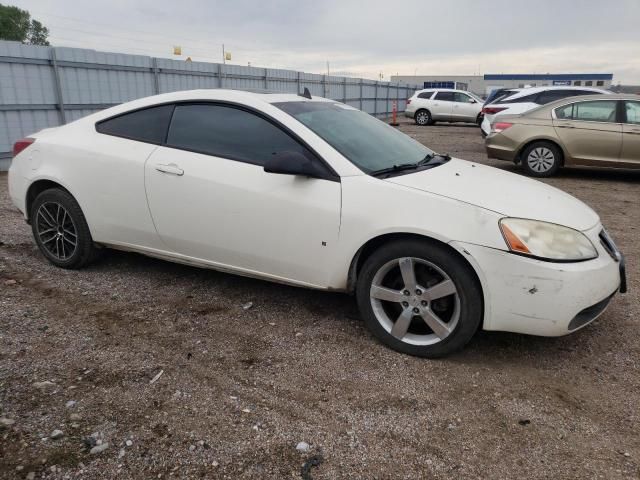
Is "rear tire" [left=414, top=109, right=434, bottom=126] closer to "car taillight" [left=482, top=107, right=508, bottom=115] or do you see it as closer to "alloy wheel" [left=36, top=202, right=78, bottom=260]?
"car taillight" [left=482, top=107, right=508, bottom=115]

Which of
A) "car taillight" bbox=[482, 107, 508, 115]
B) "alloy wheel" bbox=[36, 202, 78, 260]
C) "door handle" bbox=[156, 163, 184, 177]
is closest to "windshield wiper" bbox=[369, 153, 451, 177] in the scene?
"door handle" bbox=[156, 163, 184, 177]

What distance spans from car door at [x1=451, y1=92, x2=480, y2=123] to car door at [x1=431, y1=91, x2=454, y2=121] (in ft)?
0.59

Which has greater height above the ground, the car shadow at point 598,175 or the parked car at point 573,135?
the parked car at point 573,135

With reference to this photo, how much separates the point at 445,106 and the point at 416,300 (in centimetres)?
2227

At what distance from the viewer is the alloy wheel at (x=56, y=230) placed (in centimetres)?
421

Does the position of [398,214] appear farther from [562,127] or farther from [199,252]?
[562,127]

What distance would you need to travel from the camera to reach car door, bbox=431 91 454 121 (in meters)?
23.7

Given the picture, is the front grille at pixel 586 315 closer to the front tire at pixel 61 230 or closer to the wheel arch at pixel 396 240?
the wheel arch at pixel 396 240

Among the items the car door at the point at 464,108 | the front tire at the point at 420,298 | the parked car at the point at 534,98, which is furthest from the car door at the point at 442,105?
the front tire at the point at 420,298

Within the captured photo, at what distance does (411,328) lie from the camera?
3.23 meters

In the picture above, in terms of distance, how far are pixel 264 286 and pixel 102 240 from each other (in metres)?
1.33

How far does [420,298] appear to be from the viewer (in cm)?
302

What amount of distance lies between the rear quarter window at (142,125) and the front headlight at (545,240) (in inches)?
98.7

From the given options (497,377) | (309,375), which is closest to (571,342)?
(497,377)
